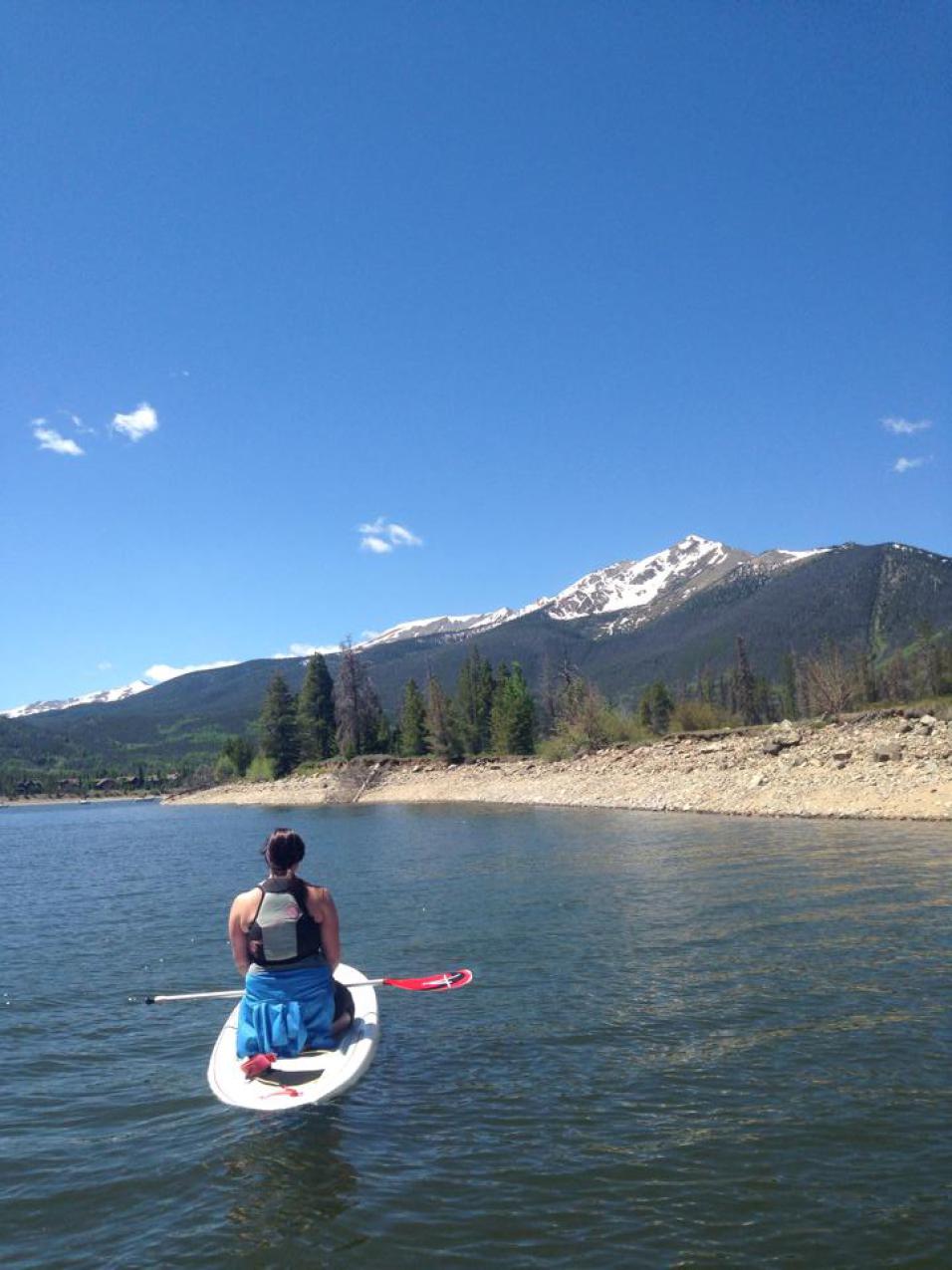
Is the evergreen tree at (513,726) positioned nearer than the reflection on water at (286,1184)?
No

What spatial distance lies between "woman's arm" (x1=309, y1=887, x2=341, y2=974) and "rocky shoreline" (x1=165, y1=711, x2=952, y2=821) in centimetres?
2955

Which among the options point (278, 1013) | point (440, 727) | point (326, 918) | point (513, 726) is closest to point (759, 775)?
point (326, 918)

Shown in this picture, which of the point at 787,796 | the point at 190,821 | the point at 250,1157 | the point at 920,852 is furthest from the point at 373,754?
the point at 250,1157

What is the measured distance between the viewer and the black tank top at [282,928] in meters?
9.10

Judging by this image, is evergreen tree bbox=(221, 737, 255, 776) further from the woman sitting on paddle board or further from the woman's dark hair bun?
the woman's dark hair bun

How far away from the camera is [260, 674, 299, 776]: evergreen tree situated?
10800 cm

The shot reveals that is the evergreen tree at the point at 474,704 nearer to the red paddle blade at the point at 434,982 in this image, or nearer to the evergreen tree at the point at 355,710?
the evergreen tree at the point at 355,710

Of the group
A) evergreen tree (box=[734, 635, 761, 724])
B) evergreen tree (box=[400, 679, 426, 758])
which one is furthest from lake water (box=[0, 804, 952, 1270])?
evergreen tree (box=[734, 635, 761, 724])

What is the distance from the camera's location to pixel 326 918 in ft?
30.6

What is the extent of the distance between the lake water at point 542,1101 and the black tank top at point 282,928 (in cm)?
151

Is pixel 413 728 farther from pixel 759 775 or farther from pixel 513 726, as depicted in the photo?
pixel 759 775

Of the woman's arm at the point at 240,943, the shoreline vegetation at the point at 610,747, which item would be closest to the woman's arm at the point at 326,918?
the woman's arm at the point at 240,943

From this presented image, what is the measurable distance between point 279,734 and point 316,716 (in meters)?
5.63

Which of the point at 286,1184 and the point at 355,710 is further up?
the point at 355,710
